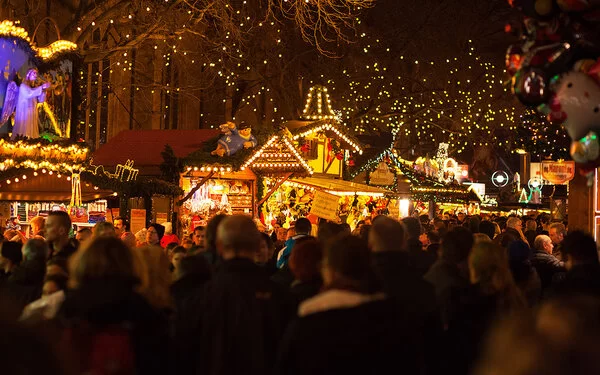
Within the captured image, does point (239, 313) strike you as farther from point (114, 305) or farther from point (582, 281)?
point (582, 281)

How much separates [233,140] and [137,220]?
9.18ft

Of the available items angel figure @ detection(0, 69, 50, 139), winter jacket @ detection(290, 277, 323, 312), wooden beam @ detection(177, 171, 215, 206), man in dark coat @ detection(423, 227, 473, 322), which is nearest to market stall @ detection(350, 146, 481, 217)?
wooden beam @ detection(177, 171, 215, 206)

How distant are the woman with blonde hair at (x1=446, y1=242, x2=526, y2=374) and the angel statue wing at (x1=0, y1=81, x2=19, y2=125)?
1310 centimetres

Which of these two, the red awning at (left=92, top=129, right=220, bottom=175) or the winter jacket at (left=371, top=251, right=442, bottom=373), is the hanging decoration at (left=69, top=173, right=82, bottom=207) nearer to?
the red awning at (left=92, top=129, right=220, bottom=175)

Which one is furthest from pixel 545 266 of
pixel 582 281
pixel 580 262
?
pixel 582 281

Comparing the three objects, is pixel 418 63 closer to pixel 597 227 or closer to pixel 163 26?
pixel 163 26

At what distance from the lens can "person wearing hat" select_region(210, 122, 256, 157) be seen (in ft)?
64.5

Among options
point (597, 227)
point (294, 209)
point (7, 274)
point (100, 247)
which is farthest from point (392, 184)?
point (100, 247)

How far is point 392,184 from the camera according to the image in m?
38.3

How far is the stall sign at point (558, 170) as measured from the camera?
47.4 ft

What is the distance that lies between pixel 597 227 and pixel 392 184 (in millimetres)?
25937

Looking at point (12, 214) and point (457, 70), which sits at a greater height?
point (457, 70)

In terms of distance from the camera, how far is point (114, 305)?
4.57m

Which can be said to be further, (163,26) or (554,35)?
(163,26)
